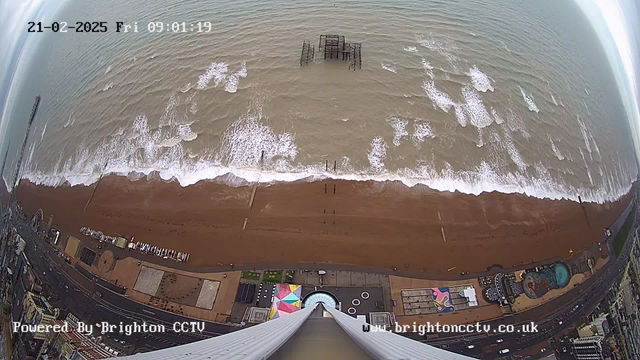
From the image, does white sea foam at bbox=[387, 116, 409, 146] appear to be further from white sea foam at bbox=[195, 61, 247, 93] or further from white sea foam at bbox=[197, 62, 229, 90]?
white sea foam at bbox=[197, 62, 229, 90]

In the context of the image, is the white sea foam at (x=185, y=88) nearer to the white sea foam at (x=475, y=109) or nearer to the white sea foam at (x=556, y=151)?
the white sea foam at (x=475, y=109)

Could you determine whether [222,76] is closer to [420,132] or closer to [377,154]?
[377,154]

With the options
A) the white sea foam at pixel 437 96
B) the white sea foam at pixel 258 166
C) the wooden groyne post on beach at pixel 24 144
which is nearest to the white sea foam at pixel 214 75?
the white sea foam at pixel 258 166

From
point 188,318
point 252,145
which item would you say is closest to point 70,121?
point 252,145

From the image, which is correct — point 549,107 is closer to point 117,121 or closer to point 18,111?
point 117,121

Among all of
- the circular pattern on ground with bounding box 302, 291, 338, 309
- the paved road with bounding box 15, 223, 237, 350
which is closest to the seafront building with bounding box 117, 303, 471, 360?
the circular pattern on ground with bounding box 302, 291, 338, 309

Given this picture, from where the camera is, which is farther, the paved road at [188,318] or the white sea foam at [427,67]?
the white sea foam at [427,67]
